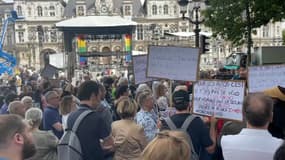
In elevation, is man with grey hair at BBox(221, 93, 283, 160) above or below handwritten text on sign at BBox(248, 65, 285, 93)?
below

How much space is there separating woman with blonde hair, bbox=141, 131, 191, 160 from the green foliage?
16.1 metres

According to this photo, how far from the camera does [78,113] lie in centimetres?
462

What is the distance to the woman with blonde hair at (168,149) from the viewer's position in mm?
2510

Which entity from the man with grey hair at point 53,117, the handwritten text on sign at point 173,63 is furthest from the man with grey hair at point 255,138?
the man with grey hair at point 53,117

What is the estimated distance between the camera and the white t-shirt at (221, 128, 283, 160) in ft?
10.7

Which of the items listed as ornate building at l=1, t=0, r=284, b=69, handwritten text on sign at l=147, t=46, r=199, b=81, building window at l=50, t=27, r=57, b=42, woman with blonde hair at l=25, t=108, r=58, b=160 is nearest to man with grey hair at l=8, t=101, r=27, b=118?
woman with blonde hair at l=25, t=108, r=58, b=160

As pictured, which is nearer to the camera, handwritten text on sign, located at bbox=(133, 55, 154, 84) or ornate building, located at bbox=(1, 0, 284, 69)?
handwritten text on sign, located at bbox=(133, 55, 154, 84)

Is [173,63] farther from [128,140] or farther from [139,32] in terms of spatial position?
[139,32]

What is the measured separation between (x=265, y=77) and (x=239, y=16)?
14.2m

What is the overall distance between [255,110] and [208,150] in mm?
1381

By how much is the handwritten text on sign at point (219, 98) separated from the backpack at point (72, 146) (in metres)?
1.44

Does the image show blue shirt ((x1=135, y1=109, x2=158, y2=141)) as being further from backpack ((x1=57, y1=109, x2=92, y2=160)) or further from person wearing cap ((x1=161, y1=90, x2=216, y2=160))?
backpack ((x1=57, y1=109, x2=92, y2=160))

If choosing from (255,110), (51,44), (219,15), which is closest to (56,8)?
(51,44)

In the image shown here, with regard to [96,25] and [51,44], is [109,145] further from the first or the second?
[51,44]
